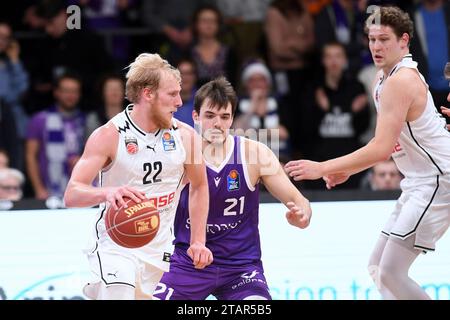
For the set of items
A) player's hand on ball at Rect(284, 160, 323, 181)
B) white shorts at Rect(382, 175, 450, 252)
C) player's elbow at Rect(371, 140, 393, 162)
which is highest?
player's elbow at Rect(371, 140, 393, 162)

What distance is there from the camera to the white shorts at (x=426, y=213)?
7211mm

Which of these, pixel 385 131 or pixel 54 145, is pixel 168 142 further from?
pixel 54 145

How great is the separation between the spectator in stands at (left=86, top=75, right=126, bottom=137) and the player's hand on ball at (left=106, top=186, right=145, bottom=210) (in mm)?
4479

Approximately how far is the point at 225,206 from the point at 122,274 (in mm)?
967

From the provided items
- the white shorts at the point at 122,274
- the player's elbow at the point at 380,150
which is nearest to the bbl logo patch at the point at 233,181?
the white shorts at the point at 122,274

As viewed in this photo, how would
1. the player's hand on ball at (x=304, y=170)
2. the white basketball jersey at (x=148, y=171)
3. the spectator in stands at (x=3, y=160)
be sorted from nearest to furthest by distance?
1. the player's hand on ball at (x=304, y=170)
2. the white basketball jersey at (x=148, y=171)
3. the spectator in stands at (x=3, y=160)

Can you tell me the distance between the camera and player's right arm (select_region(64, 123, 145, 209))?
6.64 meters

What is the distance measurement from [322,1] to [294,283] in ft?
14.0

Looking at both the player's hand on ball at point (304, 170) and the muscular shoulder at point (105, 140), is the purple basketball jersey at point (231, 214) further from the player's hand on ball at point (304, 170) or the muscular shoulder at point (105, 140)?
the muscular shoulder at point (105, 140)

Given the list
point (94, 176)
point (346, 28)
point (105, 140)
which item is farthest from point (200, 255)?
point (346, 28)

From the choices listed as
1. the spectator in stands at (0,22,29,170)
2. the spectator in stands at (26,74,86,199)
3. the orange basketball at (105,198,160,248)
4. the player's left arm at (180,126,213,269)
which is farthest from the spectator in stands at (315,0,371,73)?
the orange basketball at (105,198,160,248)

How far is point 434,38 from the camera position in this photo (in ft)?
37.5

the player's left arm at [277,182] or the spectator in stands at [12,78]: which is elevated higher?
the spectator in stands at [12,78]

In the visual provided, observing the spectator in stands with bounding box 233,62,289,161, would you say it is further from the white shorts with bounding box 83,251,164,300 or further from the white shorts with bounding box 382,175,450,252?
the white shorts with bounding box 83,251,164,300
